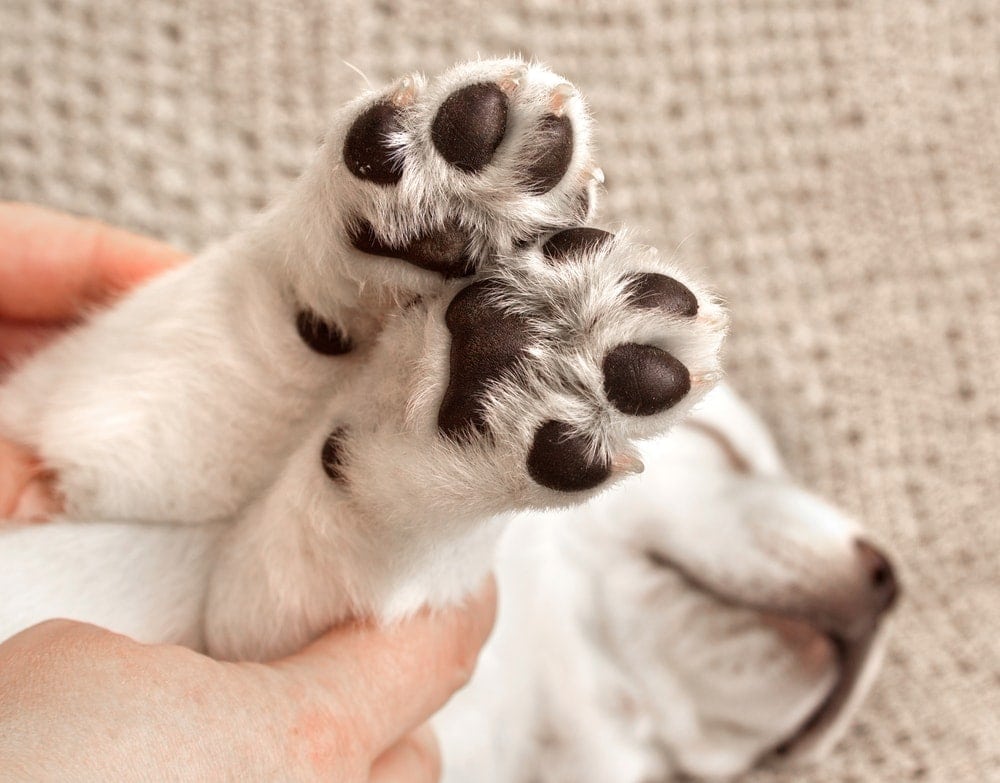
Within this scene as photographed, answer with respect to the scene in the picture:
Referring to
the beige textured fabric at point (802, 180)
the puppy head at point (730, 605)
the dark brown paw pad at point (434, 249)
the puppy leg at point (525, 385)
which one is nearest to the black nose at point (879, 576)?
the puppy head at point (730, 605)

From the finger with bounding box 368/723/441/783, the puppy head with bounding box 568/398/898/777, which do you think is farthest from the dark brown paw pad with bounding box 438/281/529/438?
the puppy head with bounding box 568/398/898/777

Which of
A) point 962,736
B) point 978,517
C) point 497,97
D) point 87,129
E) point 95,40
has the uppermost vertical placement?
point 497,97

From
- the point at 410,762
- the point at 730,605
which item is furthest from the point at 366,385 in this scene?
the point at 730,605

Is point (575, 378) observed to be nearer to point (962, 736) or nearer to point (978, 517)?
point (962, 736)

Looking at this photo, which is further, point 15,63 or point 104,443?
point 15,63

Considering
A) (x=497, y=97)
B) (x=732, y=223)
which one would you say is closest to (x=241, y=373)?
(x=497, y=97)

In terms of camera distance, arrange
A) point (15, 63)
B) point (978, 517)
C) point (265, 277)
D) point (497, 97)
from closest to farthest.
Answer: point (497, 97) < point (265, 277) < point (15, 63) < point (978, 517)
